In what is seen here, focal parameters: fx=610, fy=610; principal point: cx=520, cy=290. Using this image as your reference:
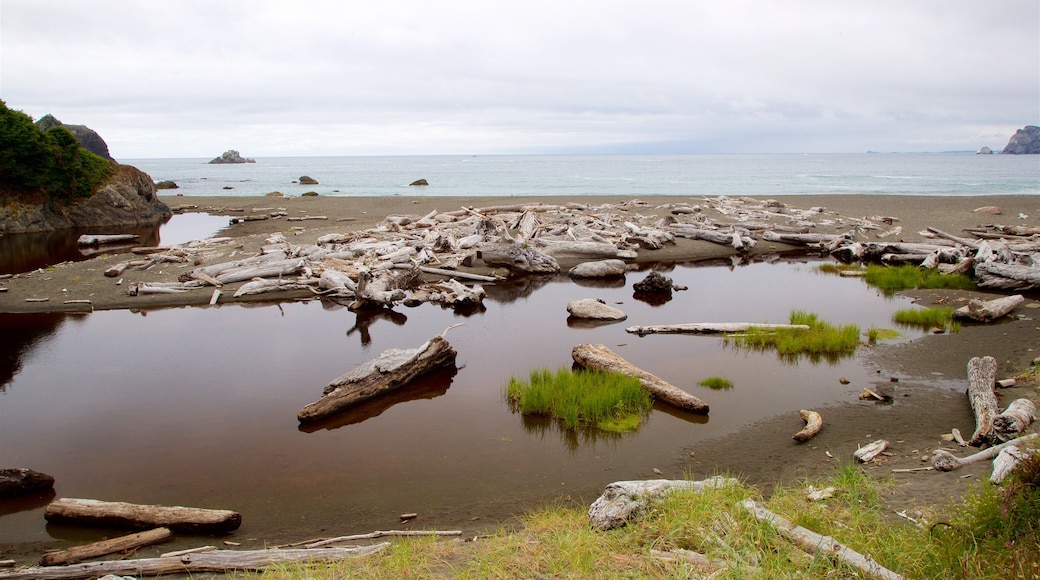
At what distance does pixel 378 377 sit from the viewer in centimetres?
980

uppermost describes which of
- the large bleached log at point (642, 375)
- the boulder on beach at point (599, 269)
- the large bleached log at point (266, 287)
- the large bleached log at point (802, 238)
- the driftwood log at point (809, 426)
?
the large bleached log at point (802, 238)

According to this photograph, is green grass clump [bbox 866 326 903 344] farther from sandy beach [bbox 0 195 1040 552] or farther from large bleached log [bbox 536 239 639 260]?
large bleached log [bbox 536 239 639 260]

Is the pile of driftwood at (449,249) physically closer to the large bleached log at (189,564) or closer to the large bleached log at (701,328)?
the large bleached log at (701,328)

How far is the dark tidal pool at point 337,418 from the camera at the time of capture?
6910mm

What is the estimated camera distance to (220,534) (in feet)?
20.1

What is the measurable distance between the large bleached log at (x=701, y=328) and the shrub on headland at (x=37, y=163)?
33.2 meters

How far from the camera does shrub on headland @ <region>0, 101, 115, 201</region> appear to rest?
3031cm

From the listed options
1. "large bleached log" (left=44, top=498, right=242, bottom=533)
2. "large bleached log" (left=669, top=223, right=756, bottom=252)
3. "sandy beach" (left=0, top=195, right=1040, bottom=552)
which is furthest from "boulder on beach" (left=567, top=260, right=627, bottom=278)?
"large bleached log" (left=44, top=498, right=242, bottom=533)

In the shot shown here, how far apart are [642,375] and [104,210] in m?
35.9

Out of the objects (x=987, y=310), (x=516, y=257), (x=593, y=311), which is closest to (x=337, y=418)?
(x=593, y=311)

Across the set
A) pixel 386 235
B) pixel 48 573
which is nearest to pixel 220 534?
pixel 48 573

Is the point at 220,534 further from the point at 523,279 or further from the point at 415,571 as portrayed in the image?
the point at 523,279

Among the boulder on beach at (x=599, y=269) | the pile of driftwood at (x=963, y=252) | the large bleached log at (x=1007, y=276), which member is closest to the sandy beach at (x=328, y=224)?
the pile of driftwood at (x=963, y=252)

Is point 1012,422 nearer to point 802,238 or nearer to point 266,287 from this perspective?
point 266,287
